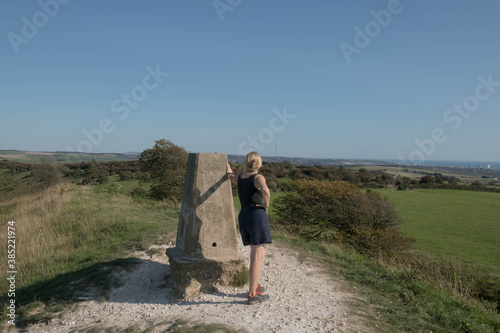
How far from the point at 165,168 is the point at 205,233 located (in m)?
16.7

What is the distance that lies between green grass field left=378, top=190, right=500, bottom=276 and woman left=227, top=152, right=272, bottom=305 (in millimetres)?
8574

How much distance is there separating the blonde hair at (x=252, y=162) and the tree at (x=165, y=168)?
16.6m

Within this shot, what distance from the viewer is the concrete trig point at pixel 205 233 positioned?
5.20 meters

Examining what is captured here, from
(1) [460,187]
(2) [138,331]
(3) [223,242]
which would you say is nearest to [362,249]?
(3) [223,242]

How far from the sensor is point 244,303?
4.87 metres

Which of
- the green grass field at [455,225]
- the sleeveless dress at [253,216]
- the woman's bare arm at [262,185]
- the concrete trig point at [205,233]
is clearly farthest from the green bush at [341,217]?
the woman's bare arm at [262,185]

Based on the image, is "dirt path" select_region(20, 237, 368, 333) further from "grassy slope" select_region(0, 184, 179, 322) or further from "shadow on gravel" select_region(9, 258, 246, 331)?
"grassy slope" select_region(0, 184, 179, 322)

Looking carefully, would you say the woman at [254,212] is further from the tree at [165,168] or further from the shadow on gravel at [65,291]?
the tree at [165,168]

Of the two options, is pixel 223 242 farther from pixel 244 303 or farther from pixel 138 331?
pixel 138 331

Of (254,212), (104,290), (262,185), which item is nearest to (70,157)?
(104,290)

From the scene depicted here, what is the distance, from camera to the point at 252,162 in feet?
15.4

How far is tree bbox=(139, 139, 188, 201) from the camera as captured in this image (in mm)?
20719

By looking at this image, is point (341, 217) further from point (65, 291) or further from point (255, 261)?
point (65, 291)

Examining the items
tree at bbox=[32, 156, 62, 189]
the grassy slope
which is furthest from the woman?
tree at bbox=[32, 156, 62, 189]
